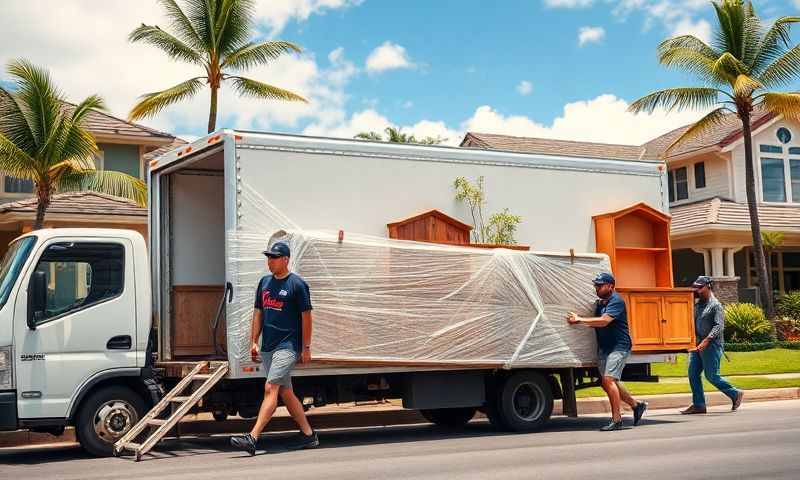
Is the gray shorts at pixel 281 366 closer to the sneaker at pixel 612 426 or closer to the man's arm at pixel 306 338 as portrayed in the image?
the man's arm at pixel 306 338

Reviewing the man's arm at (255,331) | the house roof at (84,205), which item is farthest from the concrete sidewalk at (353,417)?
the house roof at (84,205)

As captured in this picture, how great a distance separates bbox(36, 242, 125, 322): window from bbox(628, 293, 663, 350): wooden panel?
601cm

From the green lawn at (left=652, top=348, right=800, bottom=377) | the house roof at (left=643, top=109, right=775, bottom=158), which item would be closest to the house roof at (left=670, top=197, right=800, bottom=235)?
the house roof at (left=643, top=109, right=775, bottom=158)

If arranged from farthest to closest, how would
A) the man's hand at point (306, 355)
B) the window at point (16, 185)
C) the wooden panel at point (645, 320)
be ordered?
the window at point (16, 185)
the wooden panel at point (645, 320)
the man's hand at point (306, 355)

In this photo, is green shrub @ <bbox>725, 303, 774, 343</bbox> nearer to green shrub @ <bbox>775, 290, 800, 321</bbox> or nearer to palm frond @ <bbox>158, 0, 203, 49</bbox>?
green shrub @ <bbox>775, 290, 800, 321</bbox>

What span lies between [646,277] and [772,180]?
20718 millimetres

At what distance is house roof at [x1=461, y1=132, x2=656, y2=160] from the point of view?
112 feet

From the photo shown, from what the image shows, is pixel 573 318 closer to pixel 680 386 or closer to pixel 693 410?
pixel 693 410

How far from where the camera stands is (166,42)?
925 inches

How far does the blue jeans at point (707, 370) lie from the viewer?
13.2m

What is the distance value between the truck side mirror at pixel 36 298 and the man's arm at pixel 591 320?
5.82 meters

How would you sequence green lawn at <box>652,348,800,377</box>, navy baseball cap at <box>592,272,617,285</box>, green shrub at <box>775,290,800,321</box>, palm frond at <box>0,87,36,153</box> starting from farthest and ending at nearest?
green shrub at <box>775,290,800,321</box>, palm frond at <box>0,87,36,153</box>, green lawn at <box>652,348,800,377</box>, navy baseball cap at <box>592,272,617,285</box>

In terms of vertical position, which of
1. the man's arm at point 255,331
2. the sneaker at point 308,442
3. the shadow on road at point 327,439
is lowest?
the shadow on road at point 327,439

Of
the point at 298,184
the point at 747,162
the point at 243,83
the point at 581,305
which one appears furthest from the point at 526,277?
the point at 747,162
